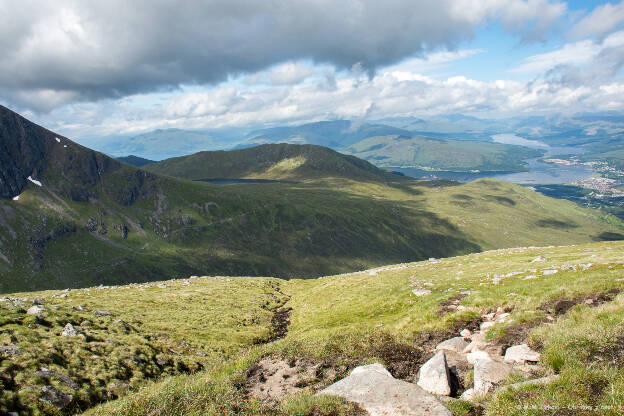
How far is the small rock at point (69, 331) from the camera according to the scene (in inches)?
809

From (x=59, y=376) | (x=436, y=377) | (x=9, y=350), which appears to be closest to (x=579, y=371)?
(x=436, y=377)

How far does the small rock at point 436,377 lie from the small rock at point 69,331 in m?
22.5

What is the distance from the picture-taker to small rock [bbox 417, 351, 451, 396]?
11.3 meters

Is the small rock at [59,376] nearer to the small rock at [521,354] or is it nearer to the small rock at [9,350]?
the small rock at [9,350]

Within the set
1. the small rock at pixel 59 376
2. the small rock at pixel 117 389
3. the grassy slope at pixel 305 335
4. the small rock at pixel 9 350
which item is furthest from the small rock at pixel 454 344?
the small rock at pixel 9 350

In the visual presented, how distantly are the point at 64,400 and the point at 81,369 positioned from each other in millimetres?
3127

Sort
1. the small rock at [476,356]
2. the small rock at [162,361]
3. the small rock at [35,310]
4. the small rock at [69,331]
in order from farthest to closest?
the small rock at [35,310]
the small rock at [162,361]
the small rock at [69,331]
the small rock at [476,356]

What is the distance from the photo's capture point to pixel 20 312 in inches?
862

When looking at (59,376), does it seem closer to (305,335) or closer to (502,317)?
(305,335)

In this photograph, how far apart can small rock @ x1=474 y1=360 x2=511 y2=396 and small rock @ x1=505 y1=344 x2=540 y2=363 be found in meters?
0.90

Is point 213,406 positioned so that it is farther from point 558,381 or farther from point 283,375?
point 558,381

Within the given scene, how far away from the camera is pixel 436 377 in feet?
38.4

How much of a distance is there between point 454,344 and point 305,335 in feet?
39.0

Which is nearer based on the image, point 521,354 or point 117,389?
point 521,354
